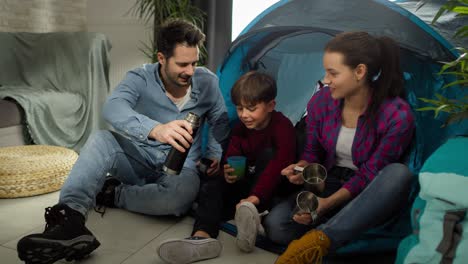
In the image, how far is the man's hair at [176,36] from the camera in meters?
1.50

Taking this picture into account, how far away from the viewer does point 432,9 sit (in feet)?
4.68

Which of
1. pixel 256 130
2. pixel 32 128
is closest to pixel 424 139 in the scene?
pixel 256 130

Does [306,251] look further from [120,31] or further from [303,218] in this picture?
[120,31]

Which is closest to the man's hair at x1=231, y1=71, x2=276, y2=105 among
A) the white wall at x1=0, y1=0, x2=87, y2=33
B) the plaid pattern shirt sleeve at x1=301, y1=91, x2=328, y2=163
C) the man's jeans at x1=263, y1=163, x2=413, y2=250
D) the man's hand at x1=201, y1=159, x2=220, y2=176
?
the plaid pattern shirt sleeve at x1=301, y1=91, x2=328, y2=163

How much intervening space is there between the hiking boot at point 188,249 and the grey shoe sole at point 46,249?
24cm

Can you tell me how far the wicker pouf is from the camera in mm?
1691

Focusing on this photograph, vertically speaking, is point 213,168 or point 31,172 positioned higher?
point 213,168

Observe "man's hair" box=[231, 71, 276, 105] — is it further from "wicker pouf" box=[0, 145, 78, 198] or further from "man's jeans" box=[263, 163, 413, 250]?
"wicker pouf" box=[0, 145, 78, 198]

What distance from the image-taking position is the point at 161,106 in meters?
1.56

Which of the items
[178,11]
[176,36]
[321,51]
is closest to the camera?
[176,36]

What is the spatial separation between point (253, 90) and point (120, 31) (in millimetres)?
2201

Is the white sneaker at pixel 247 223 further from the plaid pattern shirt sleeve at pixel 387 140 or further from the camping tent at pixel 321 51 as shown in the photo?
the camping tent at pixel 321 51

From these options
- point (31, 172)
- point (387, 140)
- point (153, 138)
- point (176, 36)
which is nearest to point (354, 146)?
point (387, 140)

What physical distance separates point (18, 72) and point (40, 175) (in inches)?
50.5
